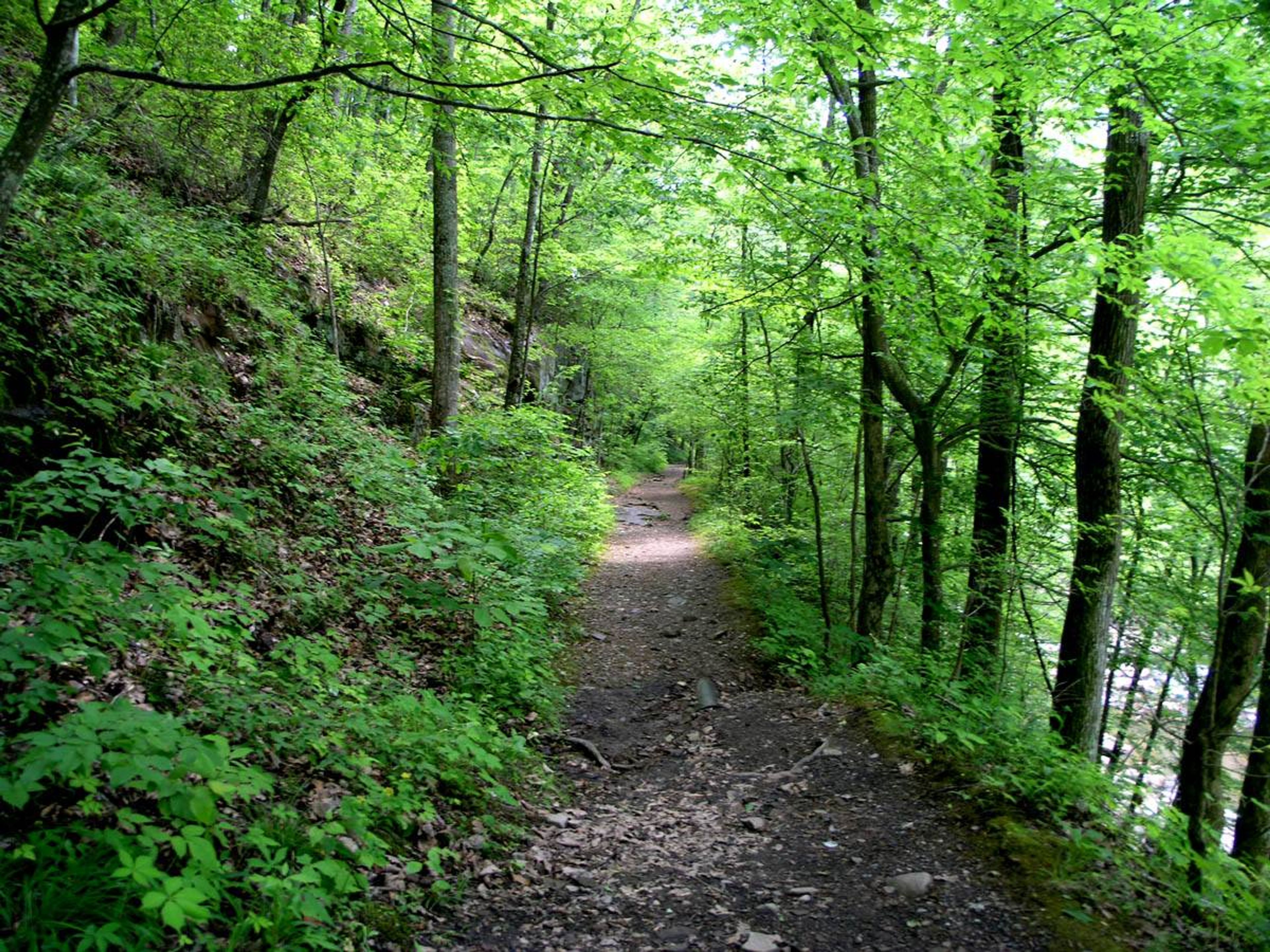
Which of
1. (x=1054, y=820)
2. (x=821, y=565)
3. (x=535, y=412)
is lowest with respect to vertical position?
(x=1054, y=820)

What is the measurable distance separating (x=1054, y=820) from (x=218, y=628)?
17.5 ft

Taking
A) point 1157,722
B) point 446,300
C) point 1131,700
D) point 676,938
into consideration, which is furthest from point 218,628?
point 1131,700

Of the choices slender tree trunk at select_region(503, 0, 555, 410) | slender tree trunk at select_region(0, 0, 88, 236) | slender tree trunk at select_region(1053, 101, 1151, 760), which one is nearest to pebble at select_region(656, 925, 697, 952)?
slender tree trunk at select_region(1053, 101, 1151, 760)

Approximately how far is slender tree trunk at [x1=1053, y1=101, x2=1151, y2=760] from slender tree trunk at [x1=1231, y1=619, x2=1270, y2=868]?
1.14m

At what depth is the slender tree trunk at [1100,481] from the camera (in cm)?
632

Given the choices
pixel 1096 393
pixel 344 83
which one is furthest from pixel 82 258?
pixel 1096 393

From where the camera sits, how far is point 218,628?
13.9 ft

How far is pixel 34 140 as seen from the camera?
3.19 meters

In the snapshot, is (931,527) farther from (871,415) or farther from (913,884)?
(913,884)

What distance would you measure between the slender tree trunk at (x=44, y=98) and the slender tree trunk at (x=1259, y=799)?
898 centimetres

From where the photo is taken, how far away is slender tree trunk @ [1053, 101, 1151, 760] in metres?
6.32

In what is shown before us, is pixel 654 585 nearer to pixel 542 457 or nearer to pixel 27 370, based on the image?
pixel 542 457

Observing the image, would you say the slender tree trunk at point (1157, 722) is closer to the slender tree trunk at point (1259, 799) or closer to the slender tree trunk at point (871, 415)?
the slender tree trunk at point (1259, 799)

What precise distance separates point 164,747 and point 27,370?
3748mm
